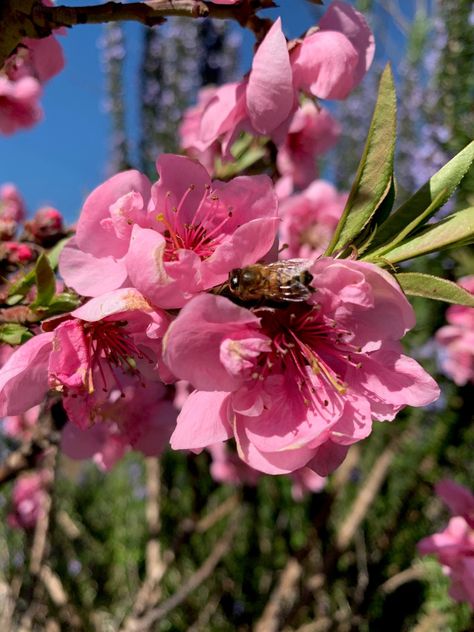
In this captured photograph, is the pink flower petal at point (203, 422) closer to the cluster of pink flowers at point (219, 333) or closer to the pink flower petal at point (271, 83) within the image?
the cluster of pink flowers at point (219, 333)

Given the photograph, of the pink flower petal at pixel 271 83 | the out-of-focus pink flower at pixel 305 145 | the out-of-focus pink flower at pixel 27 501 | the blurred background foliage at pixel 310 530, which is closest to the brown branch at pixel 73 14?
the pink flower petal at pixel 271 83

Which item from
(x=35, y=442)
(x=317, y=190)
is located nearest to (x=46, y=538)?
(x=35, y=442)

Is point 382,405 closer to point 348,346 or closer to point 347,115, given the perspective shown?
point 348,346

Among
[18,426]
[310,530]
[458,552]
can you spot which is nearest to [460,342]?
[458,552]

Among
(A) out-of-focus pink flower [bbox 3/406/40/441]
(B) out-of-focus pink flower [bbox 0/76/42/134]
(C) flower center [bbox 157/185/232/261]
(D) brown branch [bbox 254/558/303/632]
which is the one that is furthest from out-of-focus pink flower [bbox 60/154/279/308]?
(D) brown branch [bbox 254/558/303/632]

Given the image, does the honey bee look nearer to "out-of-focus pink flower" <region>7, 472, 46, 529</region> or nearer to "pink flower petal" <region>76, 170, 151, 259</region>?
"pink flower petal" <region>76, 170, 151, 259</region>

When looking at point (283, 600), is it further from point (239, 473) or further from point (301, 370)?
point (301, 370)
